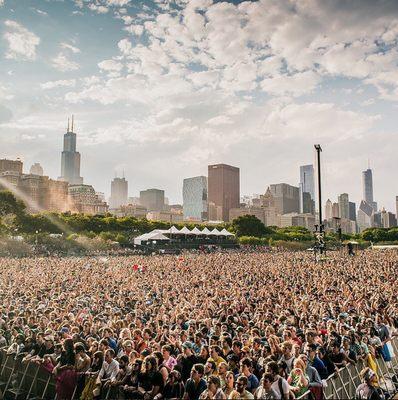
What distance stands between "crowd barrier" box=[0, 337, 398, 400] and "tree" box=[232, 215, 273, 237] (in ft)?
337

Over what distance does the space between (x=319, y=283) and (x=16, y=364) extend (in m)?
16.4

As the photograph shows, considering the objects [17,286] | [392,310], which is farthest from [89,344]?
[17,286]

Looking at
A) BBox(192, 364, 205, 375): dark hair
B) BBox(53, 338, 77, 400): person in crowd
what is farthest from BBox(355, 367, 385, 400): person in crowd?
BBox(53, 338, 77, 400): person in crowd

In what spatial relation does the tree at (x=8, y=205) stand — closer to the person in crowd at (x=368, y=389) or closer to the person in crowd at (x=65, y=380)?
the person in crowd at (x=65, y=380)

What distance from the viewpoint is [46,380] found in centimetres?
845

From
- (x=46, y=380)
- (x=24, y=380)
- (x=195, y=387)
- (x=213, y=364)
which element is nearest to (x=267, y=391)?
(x=195, y=387)

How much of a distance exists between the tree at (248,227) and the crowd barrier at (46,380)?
103m

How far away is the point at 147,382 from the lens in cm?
703

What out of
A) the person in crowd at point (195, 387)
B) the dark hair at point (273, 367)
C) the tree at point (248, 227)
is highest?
the tree at point (248, 227)

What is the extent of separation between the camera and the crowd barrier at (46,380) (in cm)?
751

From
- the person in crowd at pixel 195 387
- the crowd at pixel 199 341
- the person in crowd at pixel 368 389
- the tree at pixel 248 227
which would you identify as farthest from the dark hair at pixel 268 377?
the tree at pixel 248 227

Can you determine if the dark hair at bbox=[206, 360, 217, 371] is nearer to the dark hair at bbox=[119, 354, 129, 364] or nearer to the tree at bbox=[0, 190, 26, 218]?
the dark hair at bbox=[119, 354, 129, 364]

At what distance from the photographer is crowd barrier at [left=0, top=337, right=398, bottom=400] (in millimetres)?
7508

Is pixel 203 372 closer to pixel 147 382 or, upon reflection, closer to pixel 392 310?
pixel 147 382
